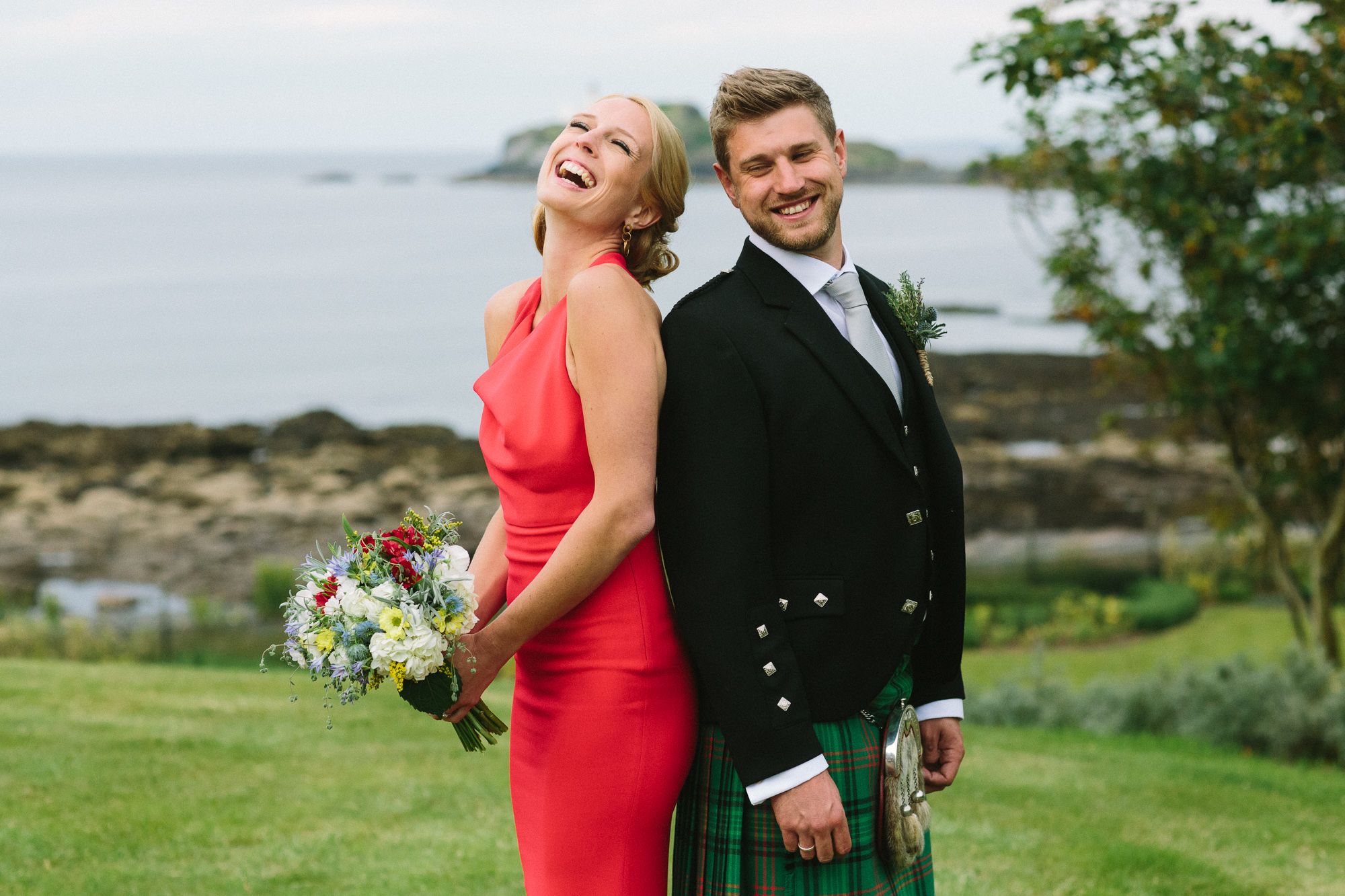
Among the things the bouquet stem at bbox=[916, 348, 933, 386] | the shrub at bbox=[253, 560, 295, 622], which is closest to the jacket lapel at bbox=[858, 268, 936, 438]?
the bouquet stem at bbox=[916, 348, 933, 386]

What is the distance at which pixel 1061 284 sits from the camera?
28.6ft

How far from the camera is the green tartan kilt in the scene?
2529 mm

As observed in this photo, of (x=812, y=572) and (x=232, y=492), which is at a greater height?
(x=812, y=572)

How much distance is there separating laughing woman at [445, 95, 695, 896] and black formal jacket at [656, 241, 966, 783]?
9cm

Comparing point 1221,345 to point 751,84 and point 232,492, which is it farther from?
point 232,492

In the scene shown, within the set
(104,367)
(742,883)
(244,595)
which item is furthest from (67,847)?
(104,367)

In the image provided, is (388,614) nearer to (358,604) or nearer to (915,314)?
(358,604)

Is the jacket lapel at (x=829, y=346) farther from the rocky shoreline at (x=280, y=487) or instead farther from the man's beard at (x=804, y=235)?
the rocky shoreline at (x=280, y=487)

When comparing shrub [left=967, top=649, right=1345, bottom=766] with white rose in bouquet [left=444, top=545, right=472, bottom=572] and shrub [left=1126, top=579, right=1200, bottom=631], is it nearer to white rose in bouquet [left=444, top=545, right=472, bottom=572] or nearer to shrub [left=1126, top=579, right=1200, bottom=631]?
shrub [left=1126, top=579, right=1200, bottom=631]

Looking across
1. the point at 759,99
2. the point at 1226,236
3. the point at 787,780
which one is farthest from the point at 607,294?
the point at 1226,236

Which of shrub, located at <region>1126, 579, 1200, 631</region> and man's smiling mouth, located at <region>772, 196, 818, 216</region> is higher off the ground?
man's smiling mouth, located at <region>772, 196, 818, 216</region>

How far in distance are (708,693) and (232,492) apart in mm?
22206

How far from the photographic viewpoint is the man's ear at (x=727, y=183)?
2.61m

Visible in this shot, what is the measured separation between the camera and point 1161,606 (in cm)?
1420
